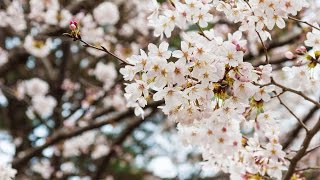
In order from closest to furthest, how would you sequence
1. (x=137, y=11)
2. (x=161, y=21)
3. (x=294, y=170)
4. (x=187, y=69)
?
(x=187, y=69) → (x=161, y=21) → (x=294, y=170) → (x=137, y=11)

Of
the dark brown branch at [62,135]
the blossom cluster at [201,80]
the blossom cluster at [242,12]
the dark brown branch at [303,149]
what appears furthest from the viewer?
the dark brown branch at [62,135]

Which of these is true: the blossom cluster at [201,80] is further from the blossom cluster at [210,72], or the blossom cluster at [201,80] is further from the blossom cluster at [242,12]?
the blossom cluster at [242,12]

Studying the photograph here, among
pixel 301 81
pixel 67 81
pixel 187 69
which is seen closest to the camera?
pixel 187 69

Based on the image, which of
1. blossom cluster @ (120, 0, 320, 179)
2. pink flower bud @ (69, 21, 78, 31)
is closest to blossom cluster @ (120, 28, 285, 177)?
blossom cluster @ (120, 0, 320, 179)

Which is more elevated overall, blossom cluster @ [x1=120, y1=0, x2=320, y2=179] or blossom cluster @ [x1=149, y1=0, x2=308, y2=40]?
blossom cluster @ [x1=149, y1=0, x2=308, y2=40]

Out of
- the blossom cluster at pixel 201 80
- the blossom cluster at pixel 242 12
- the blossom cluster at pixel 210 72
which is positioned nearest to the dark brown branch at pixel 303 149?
the blossom cluster at pixel 210 72

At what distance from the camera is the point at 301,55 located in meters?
1.84

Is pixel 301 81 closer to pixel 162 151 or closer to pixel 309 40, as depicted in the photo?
pixel 309 40

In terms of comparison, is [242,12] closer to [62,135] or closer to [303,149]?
[303,149]

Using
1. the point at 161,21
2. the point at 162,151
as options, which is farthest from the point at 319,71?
the point at 162,151

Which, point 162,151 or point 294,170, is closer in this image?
point 294,170

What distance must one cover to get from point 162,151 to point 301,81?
5.65 meters

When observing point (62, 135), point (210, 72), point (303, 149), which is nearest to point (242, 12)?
point (210, 72)

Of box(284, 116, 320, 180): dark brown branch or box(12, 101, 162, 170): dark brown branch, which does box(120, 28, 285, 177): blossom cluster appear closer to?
box(284, 116, 320, 180): dark brown branch
